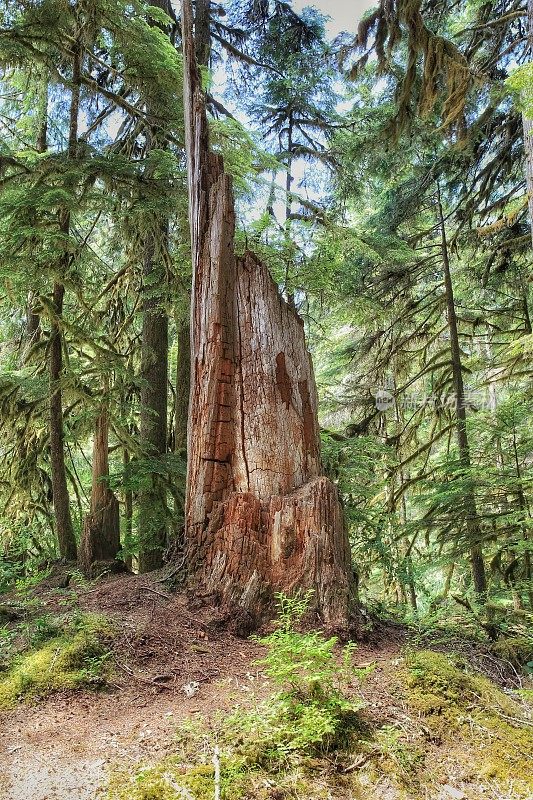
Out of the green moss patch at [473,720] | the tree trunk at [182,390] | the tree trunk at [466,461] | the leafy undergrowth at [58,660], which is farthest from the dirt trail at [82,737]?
the tree trunk at [182,390]

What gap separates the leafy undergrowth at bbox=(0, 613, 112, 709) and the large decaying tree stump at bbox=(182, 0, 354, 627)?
0.77 metres

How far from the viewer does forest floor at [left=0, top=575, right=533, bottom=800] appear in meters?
1.95

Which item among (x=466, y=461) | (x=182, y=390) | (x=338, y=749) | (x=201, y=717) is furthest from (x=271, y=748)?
(x=182, y=390)

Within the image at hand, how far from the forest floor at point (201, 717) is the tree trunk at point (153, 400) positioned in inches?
86.3

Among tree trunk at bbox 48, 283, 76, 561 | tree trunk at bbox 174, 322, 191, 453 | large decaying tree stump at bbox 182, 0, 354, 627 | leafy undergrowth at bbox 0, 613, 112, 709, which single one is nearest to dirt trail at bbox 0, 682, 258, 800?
leafy undergrowth at bbox 0, 613, 112, 709

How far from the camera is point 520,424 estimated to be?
5.36 meters

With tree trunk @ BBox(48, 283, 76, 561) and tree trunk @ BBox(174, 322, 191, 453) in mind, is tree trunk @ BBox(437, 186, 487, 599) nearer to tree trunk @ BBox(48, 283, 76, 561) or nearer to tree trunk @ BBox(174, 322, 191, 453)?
tree trunk @ BBox(174, 322, 191, 453)

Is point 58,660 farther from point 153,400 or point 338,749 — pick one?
point 153,400

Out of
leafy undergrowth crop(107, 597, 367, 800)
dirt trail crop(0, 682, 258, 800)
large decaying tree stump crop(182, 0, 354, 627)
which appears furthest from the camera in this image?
large decaying tree stump crop(182, 0, 354, 627)

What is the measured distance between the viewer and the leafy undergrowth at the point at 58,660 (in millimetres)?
2777

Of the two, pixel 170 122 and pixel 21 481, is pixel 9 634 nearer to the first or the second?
pixel 21 481

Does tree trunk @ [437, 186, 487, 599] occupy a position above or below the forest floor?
above

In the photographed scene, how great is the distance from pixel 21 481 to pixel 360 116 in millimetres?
7990

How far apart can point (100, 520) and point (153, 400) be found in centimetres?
211
